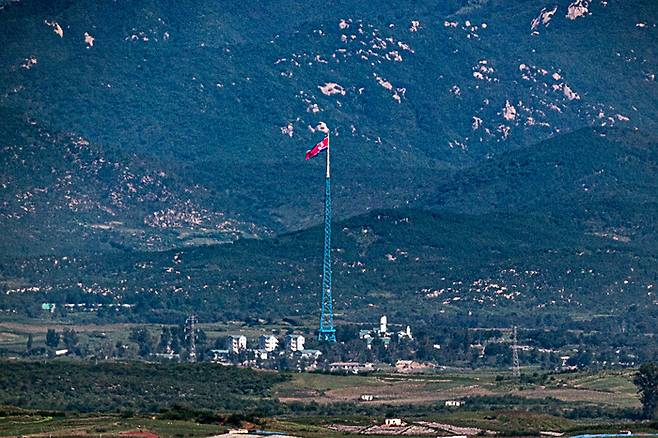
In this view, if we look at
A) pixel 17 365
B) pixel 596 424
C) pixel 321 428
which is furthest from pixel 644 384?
pixel 17 365

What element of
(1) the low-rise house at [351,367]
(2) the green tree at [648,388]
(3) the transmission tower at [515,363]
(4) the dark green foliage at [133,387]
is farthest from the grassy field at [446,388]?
(1) the low-rise house at [351,367]

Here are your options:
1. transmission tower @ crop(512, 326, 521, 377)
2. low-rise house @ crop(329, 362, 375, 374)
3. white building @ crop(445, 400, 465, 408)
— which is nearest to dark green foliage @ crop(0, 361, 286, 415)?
white building @ crop(445, 400, 465, 408)

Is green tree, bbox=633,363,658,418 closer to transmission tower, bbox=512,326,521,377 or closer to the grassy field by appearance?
the grassy field

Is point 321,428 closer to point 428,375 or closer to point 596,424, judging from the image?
point 596,424

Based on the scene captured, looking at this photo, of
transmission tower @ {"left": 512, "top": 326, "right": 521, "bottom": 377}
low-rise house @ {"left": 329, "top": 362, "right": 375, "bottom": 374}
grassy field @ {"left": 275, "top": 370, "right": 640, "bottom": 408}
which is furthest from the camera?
low-rise house @ {"left": 329, "top": 362, "right": 375, "bottom": 374}

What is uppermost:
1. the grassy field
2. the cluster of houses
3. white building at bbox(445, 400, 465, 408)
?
the cluster of houses

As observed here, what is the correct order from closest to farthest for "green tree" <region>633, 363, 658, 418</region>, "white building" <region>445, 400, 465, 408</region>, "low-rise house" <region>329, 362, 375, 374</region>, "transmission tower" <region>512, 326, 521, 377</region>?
"green tree" <region>633, 363, 658, 418</region> < "white building" <region>445, 400, 465, 408</region> < "transmission tower" <region>512, 326, 521, 377</region> < "low-rise house" <region>329, 362, 375, 374</region>

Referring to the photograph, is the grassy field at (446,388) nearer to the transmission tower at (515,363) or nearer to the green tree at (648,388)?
the green tree at (648,388)
